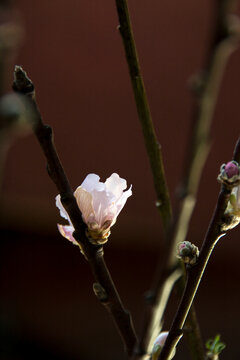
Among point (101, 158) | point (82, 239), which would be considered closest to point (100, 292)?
point (82, 239)

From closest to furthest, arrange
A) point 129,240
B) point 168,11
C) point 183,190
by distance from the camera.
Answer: point 183,190 < point 168,11 < point 129,240

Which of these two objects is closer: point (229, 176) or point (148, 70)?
point (229, 176)

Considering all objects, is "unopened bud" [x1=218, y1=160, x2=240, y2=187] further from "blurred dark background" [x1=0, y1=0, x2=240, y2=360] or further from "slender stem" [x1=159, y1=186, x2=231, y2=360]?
"blurred dark background" [x1=0, y1=0, x2=240, y2=360]

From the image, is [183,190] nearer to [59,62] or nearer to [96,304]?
[59,62]

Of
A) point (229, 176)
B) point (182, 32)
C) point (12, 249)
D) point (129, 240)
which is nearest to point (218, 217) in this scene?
point (229, 176)

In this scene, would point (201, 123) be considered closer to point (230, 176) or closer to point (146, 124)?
point (230, 176)

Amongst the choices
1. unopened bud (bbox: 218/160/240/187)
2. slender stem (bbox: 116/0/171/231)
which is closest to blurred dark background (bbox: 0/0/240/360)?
slender stem (bbox: 116/0/171/231)
